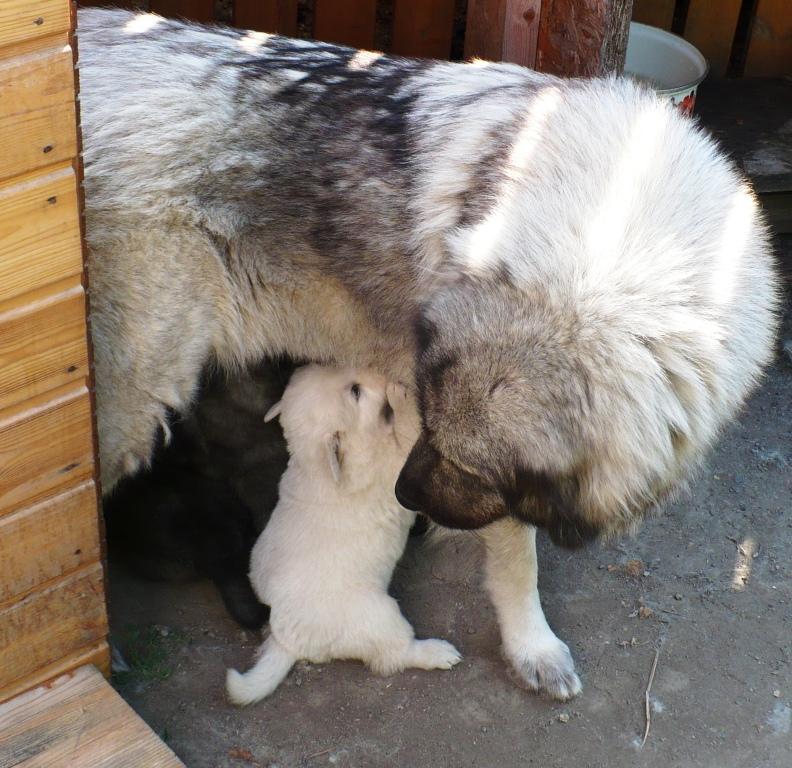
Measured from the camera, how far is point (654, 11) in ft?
17.3

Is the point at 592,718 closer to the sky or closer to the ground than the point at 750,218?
closer to the ground

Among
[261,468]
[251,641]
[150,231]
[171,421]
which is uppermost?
[150,231]

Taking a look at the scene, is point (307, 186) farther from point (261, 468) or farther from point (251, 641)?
point (251, 641)

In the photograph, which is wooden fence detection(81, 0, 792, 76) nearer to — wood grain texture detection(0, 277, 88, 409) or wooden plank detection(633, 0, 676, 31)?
wooden plank detection(633, 0, 676, 31)

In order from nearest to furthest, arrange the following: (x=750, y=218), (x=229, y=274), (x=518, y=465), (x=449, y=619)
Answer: (x=518, y=465)
(x=750, y=218)
(x=229, y=274)
(x=449, y=619)

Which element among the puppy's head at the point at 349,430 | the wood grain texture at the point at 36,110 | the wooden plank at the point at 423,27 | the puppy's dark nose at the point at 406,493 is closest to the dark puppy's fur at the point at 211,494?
the puppy's head at the point at 349,430

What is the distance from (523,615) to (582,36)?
174 centimetres

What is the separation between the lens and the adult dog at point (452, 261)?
2.25 meters

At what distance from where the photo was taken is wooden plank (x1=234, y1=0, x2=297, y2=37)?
14.0 ft

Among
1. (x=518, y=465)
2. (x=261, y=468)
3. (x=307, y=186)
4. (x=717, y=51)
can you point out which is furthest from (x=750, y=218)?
(x=717, y=51)

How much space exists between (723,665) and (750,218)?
51.3 inches

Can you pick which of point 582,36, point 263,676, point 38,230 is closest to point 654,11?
point 582,36

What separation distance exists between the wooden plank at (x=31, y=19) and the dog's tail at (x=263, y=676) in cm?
164

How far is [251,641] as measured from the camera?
10.1ft
